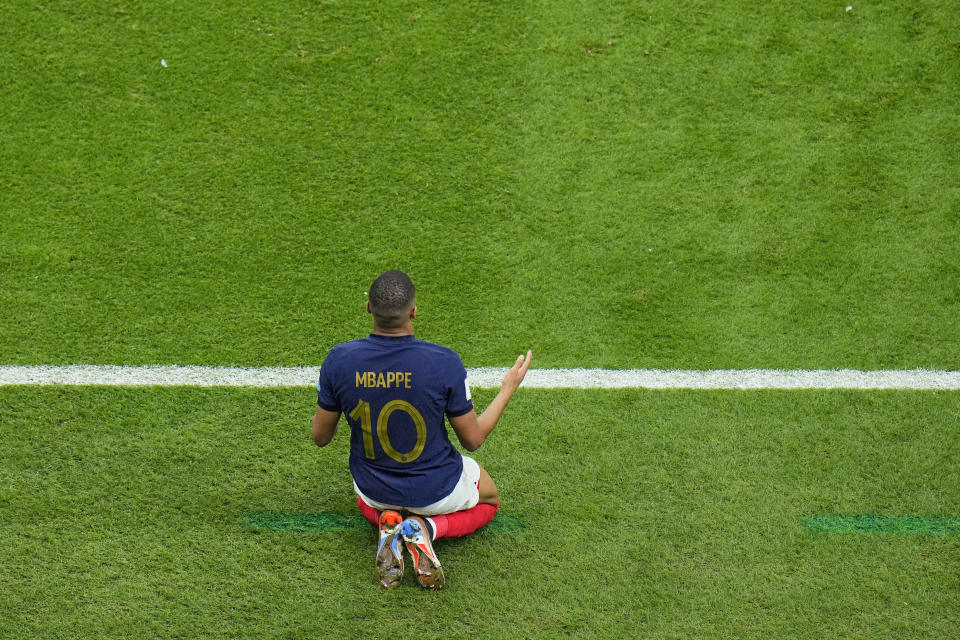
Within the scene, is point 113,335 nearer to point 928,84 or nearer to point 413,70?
point 413,70

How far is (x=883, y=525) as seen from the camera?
Result: 4.27 m

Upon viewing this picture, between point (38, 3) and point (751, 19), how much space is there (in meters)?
5.31

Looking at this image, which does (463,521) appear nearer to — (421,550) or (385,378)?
(421,550)

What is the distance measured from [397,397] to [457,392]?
255mm

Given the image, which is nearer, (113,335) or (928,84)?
(113,335)

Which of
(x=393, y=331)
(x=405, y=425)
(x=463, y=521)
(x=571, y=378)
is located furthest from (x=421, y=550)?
(x=571, y=378)

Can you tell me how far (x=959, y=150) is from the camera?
18.6 feet

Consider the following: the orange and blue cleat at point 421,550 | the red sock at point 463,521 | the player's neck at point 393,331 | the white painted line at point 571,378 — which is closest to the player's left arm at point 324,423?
the player's neck at point 393,331

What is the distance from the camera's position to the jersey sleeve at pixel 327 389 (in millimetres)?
3570

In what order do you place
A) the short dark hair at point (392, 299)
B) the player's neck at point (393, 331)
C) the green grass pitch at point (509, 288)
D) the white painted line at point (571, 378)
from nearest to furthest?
the short dark hair at point (392, 299), the player's neck at point (393, 331), the green grass pitch at point (509, 288), the white painted line at point (571, 378)

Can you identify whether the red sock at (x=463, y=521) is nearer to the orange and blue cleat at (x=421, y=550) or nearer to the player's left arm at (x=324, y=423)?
the orange and blue cleat at (x=421, y=550)

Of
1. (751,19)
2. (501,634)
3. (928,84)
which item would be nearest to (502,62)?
(751,19)

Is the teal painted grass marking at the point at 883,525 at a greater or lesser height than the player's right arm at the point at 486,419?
lesser

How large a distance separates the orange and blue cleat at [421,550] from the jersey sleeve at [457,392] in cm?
62
